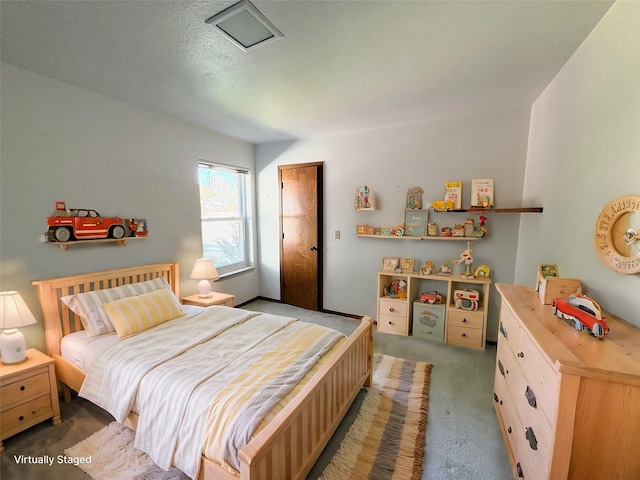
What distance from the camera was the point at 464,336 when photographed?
2.93 m

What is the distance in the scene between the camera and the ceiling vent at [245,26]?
1358 millimetres

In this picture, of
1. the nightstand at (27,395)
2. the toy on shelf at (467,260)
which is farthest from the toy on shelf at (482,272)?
the nightstand at (27,395)

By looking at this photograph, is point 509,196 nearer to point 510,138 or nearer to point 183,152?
point 510,138

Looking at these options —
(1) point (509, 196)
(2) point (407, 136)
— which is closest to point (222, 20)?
(2) point (407, 136)

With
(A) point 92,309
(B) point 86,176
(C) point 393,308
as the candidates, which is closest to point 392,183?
(C) point 393,308

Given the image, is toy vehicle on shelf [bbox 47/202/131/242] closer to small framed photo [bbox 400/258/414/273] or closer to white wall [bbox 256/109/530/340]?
white wall [bbox 256/109/530/340]

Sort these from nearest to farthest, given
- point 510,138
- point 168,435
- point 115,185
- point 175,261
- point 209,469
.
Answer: point 209,469 → point 168,435 → point 115,185 → point 510,138 → point 175,261

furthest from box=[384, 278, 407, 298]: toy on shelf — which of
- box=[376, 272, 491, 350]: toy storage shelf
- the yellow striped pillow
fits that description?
the yellow striped pillow

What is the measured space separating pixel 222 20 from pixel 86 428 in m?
2.69

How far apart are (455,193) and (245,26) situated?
2.52m

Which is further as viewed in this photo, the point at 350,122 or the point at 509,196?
the point at 350,122

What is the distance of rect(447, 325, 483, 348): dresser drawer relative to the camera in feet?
9.45

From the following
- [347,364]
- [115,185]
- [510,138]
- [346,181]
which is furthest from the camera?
[346,181]

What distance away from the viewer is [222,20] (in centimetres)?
142
